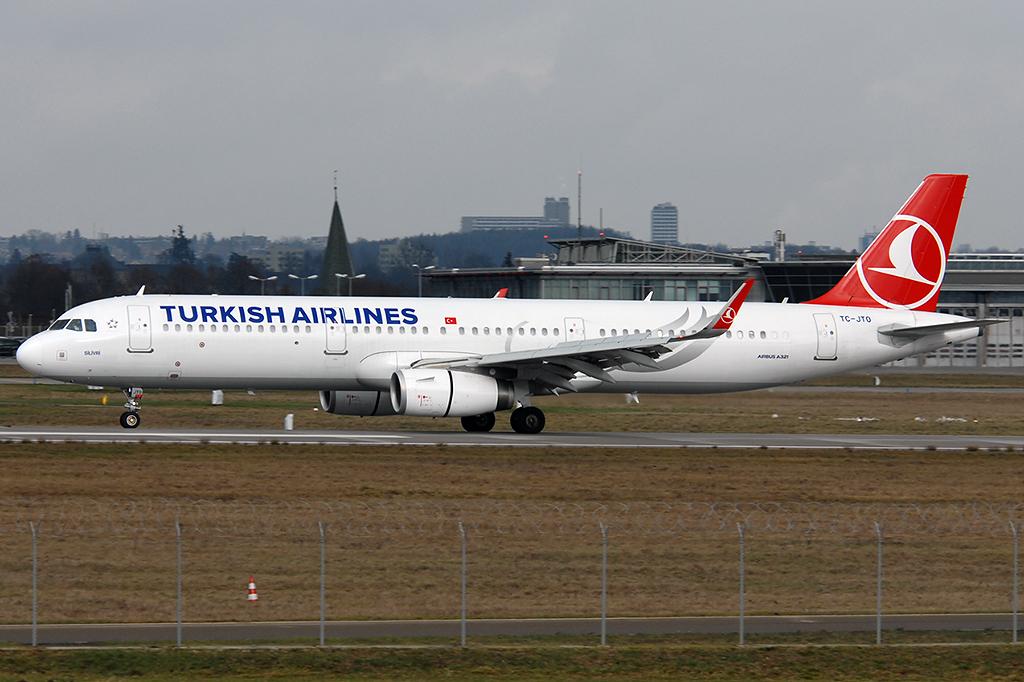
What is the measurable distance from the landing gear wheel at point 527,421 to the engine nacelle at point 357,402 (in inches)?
157

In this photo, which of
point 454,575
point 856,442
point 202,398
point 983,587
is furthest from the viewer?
point 202,398

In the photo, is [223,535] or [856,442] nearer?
[223,535]

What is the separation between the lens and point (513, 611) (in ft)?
56.0

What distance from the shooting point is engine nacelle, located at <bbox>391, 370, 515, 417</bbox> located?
36.2m

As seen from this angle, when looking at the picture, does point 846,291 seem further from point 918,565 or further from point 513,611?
point 513,611

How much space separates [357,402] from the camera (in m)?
39.7

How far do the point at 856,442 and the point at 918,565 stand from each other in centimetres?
2022

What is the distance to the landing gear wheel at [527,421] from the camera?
39.8 meters

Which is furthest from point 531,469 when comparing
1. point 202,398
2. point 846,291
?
point 202,398

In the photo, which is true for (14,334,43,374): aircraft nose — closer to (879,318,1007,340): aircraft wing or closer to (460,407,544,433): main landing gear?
(460,407,544,433): main landing gear

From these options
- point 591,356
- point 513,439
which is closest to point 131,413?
point 513,439

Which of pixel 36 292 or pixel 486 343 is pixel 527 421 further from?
pixel 36 292

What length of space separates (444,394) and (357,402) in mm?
4248

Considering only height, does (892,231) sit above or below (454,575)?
above
